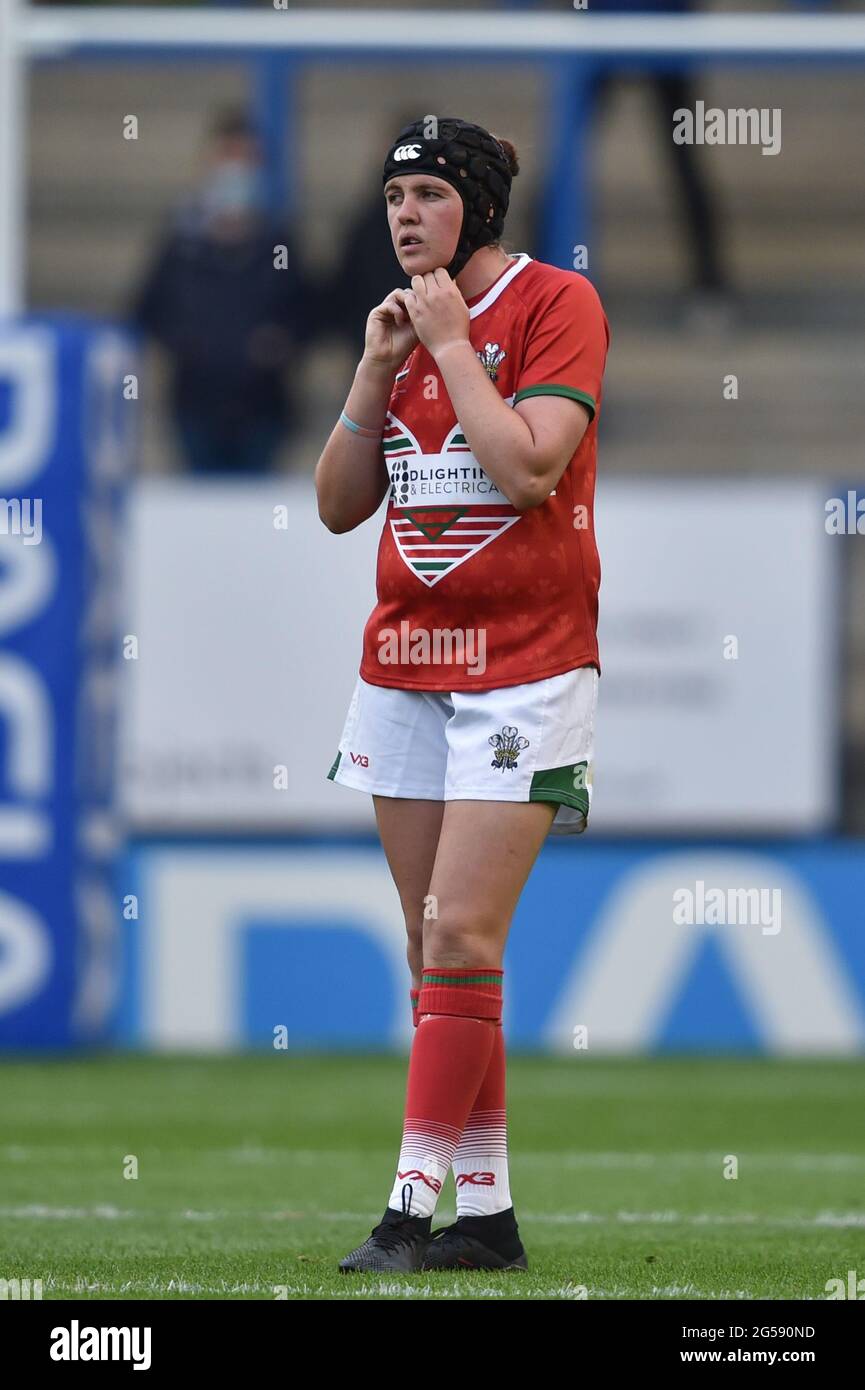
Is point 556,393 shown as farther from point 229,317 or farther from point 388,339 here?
point 229,317

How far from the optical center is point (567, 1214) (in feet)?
17.1

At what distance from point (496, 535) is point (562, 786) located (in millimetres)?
434

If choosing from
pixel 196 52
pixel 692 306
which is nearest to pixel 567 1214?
pixel 196 52

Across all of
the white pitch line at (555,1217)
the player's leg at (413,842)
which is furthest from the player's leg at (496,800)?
the white pitch line at (555,1217)

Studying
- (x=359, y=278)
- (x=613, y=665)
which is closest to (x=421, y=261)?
(x=613, y=665)

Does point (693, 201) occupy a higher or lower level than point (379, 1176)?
higher

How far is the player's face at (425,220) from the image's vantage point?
405cm

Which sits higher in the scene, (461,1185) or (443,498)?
(443,498)

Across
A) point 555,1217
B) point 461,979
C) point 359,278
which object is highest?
point 359,278

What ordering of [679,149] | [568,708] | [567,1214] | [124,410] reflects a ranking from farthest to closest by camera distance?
[679,149] → [124,410] → [567,1214] → [568,708]

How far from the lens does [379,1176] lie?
5977 millimetres
